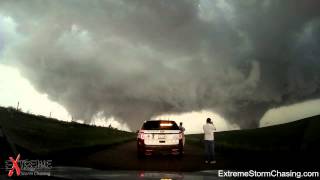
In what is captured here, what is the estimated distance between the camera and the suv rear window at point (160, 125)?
1966 cm

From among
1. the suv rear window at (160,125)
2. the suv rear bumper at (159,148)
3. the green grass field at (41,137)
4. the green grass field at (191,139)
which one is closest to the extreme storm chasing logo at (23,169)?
the suv rear bumper at (159,148)

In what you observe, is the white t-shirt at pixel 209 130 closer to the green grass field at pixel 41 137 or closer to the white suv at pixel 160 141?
the white suv at pixel 160 141

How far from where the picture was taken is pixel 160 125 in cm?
2006

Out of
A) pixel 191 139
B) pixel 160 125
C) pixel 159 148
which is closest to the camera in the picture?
pixel 159 148

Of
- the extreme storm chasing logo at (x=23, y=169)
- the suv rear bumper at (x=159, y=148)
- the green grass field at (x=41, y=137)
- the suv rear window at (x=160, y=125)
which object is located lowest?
the extreme storm chasing logo at (x=23, y=169)

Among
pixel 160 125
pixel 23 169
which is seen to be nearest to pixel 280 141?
pixel 160 125

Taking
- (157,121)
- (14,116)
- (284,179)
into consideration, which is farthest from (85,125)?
(284,179)

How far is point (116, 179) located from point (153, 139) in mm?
7539

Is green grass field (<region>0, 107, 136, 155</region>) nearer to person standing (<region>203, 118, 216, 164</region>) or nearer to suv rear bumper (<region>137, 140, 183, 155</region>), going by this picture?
suv rear bumper (<region>137, 140, 183, 155</region>)

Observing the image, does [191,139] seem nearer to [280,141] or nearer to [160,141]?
[280,141]

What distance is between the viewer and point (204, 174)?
13.4 meters

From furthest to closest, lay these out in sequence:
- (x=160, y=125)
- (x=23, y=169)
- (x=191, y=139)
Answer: (x=191, y=139) → (x=160, y=125) → (x=23, y=169)

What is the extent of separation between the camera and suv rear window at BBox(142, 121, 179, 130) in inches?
774

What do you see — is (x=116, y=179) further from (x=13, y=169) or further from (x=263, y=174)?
(x=263, y=174)
